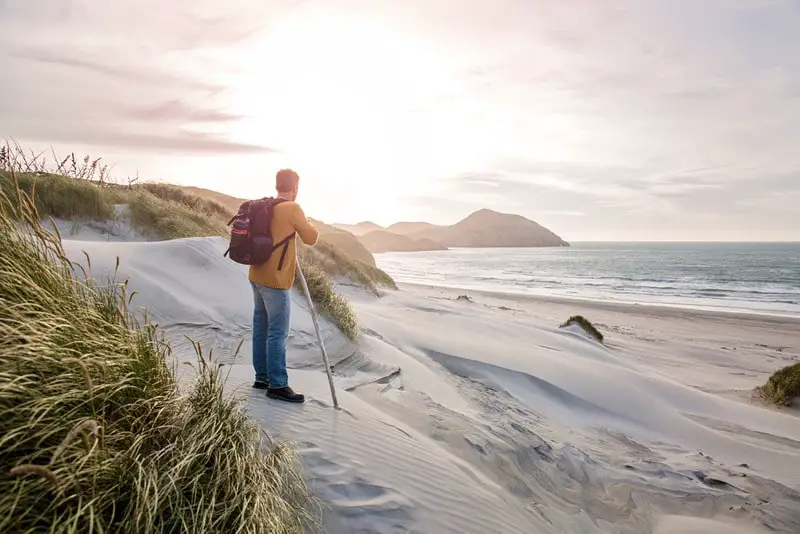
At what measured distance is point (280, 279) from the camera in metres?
4.18

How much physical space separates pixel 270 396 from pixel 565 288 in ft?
118

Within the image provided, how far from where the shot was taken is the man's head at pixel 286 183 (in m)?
4.29

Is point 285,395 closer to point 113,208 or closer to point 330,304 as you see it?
point 330,304

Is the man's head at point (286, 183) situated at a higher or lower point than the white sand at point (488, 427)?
higher

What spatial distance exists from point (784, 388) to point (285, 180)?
11387 millimetres

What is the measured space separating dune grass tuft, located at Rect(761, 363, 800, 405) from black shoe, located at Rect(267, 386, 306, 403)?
10665mm

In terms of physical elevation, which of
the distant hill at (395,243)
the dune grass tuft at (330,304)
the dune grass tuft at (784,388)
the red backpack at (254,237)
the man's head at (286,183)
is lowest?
the dune grass tuft at (784,388)

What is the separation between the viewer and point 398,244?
16412cm

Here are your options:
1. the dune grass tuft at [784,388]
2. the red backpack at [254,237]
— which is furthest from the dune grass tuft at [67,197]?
the dune grass tuft at [784,388]

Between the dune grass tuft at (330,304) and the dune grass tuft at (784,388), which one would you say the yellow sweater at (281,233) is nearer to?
the dune grass tuft at (330,304)

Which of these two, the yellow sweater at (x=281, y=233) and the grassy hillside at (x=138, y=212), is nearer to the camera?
the yellow sweater at (x=281, y=233)

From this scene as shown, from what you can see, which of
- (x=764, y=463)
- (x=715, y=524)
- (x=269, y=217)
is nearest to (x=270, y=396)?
(x=269, y=217)

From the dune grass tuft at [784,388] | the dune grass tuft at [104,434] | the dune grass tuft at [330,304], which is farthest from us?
the dune grass tuft at [784,388]

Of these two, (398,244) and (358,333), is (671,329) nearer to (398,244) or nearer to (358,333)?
(358,333)
